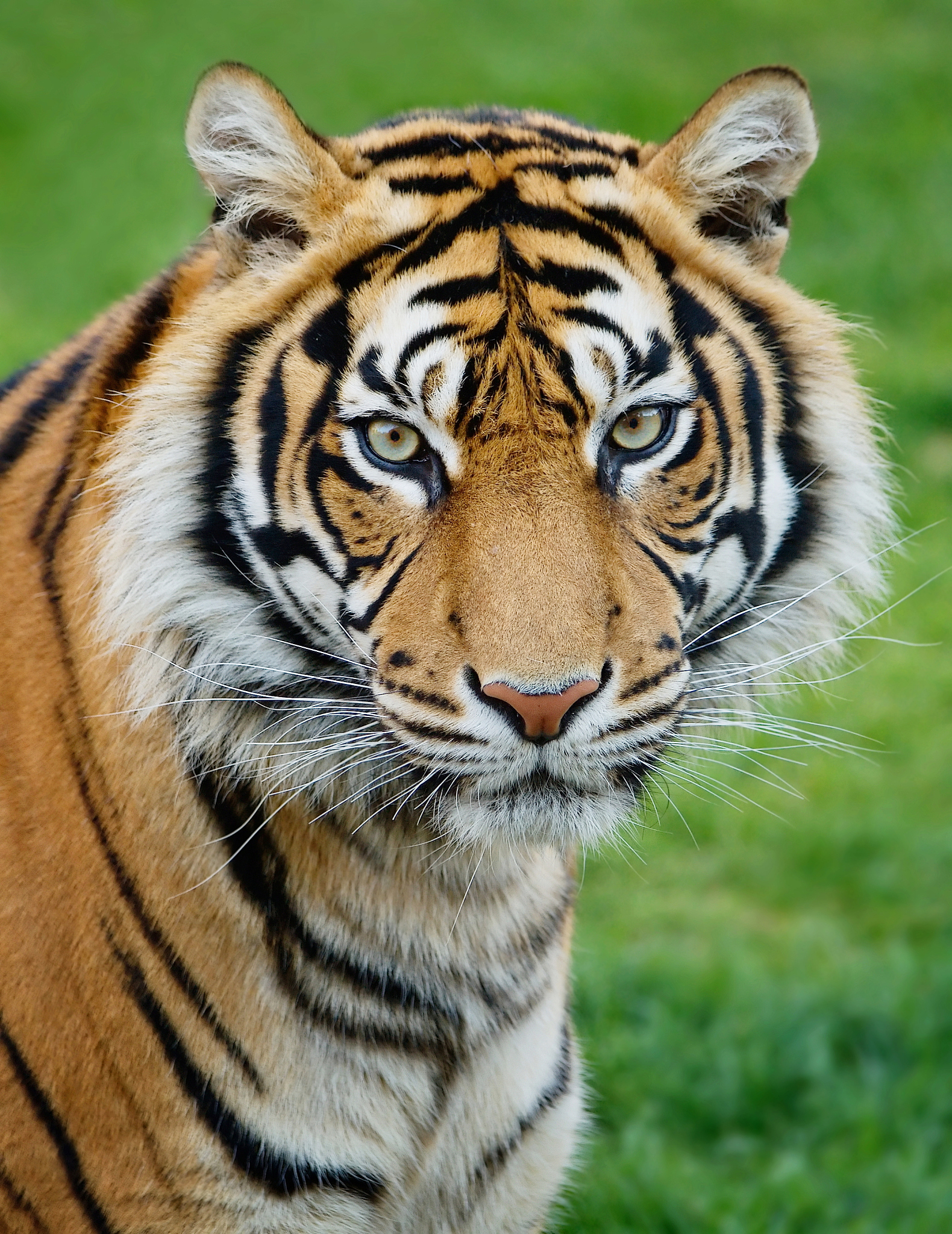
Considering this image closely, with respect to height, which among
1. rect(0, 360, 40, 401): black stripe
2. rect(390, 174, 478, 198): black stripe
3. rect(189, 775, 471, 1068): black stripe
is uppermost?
rect(390, 174, 478, 198): black stripe

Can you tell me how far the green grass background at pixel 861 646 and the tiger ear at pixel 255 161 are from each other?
927mm

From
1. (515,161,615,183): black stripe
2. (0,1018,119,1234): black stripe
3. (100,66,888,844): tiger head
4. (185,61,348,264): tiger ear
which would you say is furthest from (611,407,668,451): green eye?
(0,1018,119,1234): black stripe

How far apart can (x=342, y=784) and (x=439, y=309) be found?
629 millimetres

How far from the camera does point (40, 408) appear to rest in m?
2.06

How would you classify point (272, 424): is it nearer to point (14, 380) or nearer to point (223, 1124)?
point (14, 380)

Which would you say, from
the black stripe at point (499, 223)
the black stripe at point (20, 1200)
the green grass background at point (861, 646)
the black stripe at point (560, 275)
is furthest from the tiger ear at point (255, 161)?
the black stripe at point (20, 1200)

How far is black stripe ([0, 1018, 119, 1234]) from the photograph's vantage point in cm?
177

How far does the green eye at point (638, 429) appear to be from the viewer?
5.60ft

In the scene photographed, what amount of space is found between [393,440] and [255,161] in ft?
1.28

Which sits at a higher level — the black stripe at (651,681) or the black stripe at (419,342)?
the black stripe at (419,342)

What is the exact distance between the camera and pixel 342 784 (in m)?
1.87

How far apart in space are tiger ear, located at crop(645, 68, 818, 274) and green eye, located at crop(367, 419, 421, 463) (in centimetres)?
49

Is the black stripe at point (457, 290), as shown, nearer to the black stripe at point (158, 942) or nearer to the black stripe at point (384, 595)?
the black stripe at point (384, 595)

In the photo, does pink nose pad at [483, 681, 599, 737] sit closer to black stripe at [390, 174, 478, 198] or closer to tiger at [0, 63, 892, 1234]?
tiger at [0, 63, 892, 1234]
